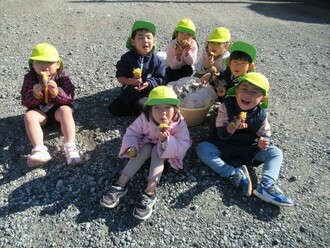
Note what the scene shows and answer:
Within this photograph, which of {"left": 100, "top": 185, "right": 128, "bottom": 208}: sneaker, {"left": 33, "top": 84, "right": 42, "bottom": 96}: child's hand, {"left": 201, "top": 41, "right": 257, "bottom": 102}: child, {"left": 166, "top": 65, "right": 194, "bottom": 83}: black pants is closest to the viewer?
{"left": 100, "top": 185, "right": 128, "bottom": 208}: sneaker

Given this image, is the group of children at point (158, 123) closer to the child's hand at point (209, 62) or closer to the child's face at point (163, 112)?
the child's face at point (163, 112)

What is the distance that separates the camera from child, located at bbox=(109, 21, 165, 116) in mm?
3908

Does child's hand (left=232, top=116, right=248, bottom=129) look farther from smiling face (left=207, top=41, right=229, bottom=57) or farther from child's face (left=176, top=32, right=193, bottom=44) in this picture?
child's face (left=176, top=32, right=193, bottom=44)

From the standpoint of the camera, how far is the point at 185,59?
486 centimetres

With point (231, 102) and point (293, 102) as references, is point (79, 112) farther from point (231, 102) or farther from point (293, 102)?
point (293, 102)

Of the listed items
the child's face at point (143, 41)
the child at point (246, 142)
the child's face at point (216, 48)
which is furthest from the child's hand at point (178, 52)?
the child at point (246, 142)

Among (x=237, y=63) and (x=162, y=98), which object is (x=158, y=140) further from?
(x=237, y=63)

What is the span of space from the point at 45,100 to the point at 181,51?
93.6 inches

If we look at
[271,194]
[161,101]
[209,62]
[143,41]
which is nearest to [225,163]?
[271,194]

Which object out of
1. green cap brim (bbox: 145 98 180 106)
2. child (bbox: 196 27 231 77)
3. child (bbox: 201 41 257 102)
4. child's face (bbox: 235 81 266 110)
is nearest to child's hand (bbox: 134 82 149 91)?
child (bbox: 201 41 257 102)

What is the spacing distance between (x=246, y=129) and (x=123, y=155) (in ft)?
5.24

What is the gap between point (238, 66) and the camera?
3791mm

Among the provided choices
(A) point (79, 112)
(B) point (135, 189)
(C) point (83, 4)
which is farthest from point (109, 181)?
(C) point (83, 4)

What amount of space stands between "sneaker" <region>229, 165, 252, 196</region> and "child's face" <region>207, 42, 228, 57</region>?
2.04 metres
